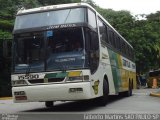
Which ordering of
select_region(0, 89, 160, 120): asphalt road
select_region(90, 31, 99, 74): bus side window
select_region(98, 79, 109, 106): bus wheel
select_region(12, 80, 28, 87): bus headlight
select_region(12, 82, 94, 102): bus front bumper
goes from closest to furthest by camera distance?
1. select_region(0, 89, 160, 120): asphalt road
2. select_region(12, 82, 94, 102): bus front bumper
3. select_region(12, 80, 28, 87): bus headlight
4. select_region(90, 31, 99, 74): bus side window
5. select_region(98, 79, 109, 106): bus wheel

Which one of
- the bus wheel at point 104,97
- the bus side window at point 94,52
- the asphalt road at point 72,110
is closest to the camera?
the asphalt road at point 72,110

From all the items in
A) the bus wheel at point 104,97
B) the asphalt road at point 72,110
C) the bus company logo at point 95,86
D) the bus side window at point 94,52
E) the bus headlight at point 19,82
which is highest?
the bus side window at point 94,52

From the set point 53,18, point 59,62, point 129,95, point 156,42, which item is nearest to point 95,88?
point 59,62

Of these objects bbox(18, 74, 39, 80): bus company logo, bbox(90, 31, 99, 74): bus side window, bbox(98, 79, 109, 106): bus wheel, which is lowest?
bbox(98, 79, 109, 106): bus wheel

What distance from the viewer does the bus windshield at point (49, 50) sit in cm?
1361

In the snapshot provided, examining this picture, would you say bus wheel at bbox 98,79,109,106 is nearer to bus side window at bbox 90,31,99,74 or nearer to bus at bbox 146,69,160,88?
bus side window at bbox 90,31,99,74

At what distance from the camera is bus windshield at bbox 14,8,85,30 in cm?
1412

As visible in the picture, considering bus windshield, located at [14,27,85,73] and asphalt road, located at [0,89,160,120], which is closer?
asphalt road, located at [0,89,160,120]

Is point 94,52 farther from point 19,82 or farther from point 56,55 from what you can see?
point 19,82

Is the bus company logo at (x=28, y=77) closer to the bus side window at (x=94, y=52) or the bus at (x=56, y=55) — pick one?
the bus at (x=56, y=55)

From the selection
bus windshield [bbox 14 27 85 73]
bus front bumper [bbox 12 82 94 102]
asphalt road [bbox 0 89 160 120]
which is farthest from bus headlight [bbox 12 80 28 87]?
asphalt road [bbox 0 89 160 120]

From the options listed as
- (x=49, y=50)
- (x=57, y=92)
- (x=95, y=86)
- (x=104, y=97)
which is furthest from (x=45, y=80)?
(x=104, y=97)

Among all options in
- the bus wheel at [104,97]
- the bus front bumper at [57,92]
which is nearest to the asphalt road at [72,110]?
the bus wheel at [104,97]

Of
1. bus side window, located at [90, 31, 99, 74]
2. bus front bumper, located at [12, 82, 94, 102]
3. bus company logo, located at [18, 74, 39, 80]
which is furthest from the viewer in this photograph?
bus side window, located at [90, 31, 99, 74]
